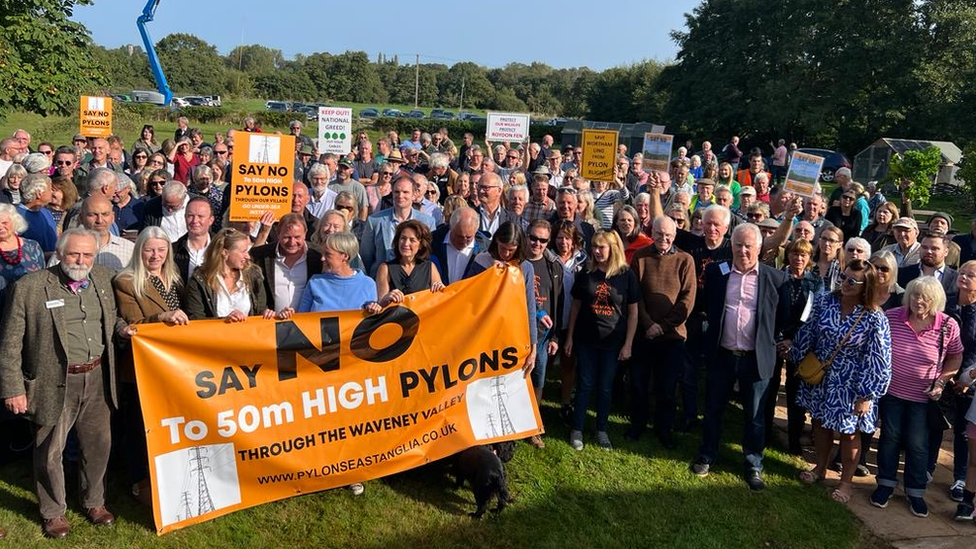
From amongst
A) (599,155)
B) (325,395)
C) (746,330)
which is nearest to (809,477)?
(746,330)

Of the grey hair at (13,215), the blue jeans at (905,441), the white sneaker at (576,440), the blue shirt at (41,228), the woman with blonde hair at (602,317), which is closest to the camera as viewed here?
the grey hair at (13,215)

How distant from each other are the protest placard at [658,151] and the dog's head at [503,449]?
6679mm

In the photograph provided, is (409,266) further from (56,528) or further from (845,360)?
(845,360)

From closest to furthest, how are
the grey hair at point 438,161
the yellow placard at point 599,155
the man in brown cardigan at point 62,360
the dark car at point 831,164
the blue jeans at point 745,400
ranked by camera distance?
the man in brown cardigan at point 62,360
the blue jeans at point 745,400
the yellow placard at point 599,155
the grey hair at point 438,161
the dark car at point 831,164

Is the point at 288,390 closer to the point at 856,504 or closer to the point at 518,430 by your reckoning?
the point at 518,430

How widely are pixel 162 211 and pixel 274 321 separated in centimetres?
301

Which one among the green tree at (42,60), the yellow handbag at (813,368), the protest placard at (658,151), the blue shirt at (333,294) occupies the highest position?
the green tree at (42,60)

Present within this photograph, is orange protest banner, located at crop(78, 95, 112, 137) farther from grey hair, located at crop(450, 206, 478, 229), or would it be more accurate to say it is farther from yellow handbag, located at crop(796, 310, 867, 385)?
yellow handbag, located at crop(796, 310, 867, 385)

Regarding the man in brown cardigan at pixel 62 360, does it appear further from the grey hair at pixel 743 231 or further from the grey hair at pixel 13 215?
the grey hair at pixel 743 231

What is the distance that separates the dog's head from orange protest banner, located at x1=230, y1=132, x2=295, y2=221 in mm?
3101

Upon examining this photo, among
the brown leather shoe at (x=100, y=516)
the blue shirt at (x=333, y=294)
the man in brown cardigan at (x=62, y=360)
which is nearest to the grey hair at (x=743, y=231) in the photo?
the blue shirt at (x=333, y=294)

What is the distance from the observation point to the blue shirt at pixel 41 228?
631 centimetres

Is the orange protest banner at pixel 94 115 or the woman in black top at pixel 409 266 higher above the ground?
the orange protest banner at pixel 94 115

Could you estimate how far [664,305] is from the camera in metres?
6.41
